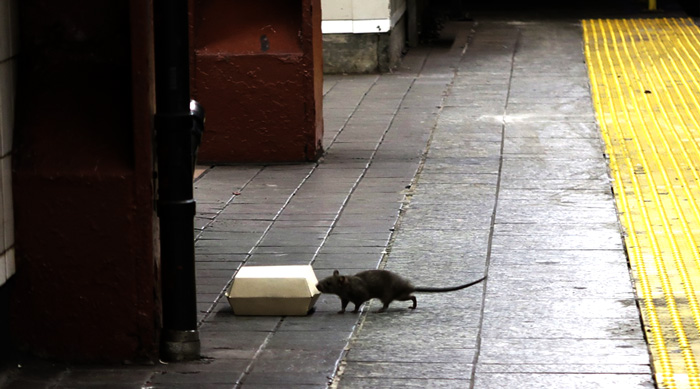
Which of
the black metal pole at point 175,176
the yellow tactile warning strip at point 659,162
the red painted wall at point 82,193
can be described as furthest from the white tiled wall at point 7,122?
the yellow tactile warning strip at point 659,162

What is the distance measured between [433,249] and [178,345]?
2641 mm

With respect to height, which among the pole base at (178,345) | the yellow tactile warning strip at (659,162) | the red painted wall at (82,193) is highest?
the red painted wall at (82,193)

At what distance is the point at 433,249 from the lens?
857 cm

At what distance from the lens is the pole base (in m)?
6.37

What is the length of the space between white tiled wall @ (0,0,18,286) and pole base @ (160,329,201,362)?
83 cm

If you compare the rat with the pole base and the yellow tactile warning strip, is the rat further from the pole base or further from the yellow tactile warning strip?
the yellow tactile warning strip

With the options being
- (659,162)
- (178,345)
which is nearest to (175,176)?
(178,345)

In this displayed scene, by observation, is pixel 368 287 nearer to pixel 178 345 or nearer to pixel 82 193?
pixel 178 345

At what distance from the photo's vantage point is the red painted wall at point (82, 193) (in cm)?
627

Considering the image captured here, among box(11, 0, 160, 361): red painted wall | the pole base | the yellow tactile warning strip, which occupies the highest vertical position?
box(11, 0, 160, 361): red painted wall

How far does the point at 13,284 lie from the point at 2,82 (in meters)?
1.00

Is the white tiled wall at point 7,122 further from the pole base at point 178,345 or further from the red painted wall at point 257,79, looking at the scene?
the red painted wall at point 257,79

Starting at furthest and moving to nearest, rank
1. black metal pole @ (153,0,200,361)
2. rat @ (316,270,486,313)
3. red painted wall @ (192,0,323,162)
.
Answer: red painted wall @ (192,0,323,162) → rat @ (316,270,486,313) → black metal pole @ (153,0,200,361)

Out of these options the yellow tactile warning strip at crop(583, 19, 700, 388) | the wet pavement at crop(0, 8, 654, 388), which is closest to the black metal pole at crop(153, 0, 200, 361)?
the wet pavement at crop(0, 8, 654, 388)
